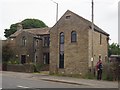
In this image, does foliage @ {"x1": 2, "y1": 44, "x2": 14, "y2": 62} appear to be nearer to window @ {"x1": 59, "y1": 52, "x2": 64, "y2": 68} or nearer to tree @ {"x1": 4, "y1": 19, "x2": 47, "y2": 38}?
window @ {"x1": 59, "y1": 52, "x2": 64, "y2": 68}

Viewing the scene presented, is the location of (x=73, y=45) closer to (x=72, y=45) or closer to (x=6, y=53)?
(x=72, y=45)

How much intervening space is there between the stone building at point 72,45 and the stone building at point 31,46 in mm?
11749

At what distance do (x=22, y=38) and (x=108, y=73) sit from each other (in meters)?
25.1

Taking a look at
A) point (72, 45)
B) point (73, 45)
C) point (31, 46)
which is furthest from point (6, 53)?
point (73, 45)

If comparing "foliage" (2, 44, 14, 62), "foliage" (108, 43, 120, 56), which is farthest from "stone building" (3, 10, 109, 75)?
"foliage" (108, 43, 120, 56)

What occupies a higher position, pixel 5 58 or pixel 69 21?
pixel 69 21

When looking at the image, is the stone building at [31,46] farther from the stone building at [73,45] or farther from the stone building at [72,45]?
the stone building at [72,45]

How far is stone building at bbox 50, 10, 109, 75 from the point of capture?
34.1 meters

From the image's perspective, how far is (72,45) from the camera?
116ft

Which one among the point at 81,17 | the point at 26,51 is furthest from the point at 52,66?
the point at 26,51

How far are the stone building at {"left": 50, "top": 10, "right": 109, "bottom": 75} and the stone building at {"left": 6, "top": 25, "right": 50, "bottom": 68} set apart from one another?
11.7 meters

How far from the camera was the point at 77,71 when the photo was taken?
34469 millimetres

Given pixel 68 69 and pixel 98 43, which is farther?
pixel 98 43

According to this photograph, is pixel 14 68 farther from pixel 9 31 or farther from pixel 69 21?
pixel 9 31
